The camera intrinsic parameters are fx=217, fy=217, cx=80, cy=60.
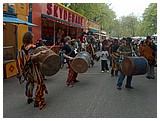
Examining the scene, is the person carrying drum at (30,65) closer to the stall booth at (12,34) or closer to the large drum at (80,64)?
the large drum at (80,64)

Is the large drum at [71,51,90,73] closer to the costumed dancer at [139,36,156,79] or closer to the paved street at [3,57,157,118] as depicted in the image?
the paved street at [3,57,157,118]

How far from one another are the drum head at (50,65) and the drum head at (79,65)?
5.43 ft

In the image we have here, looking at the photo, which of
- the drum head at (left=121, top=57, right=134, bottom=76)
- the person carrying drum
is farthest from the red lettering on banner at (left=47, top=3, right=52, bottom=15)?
the person carrying drum

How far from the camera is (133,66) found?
5.75m

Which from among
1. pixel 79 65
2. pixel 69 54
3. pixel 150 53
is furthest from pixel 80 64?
pixel 150 53

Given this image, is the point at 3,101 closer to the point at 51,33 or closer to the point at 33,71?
the point at 33,71

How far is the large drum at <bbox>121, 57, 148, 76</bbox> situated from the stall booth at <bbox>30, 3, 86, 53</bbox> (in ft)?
11.7

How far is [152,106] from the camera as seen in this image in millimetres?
4863

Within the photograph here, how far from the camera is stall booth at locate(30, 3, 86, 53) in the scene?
11750mm

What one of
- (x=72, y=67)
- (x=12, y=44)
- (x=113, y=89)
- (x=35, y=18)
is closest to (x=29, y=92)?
(x=72, y=67)

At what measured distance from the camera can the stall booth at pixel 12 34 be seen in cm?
808

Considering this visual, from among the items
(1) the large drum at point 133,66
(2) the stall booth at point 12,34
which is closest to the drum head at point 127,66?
(1) the large drum at point 133,66

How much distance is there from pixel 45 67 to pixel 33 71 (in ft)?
0.91

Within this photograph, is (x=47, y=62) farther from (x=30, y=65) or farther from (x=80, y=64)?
(x=80, y=64)
